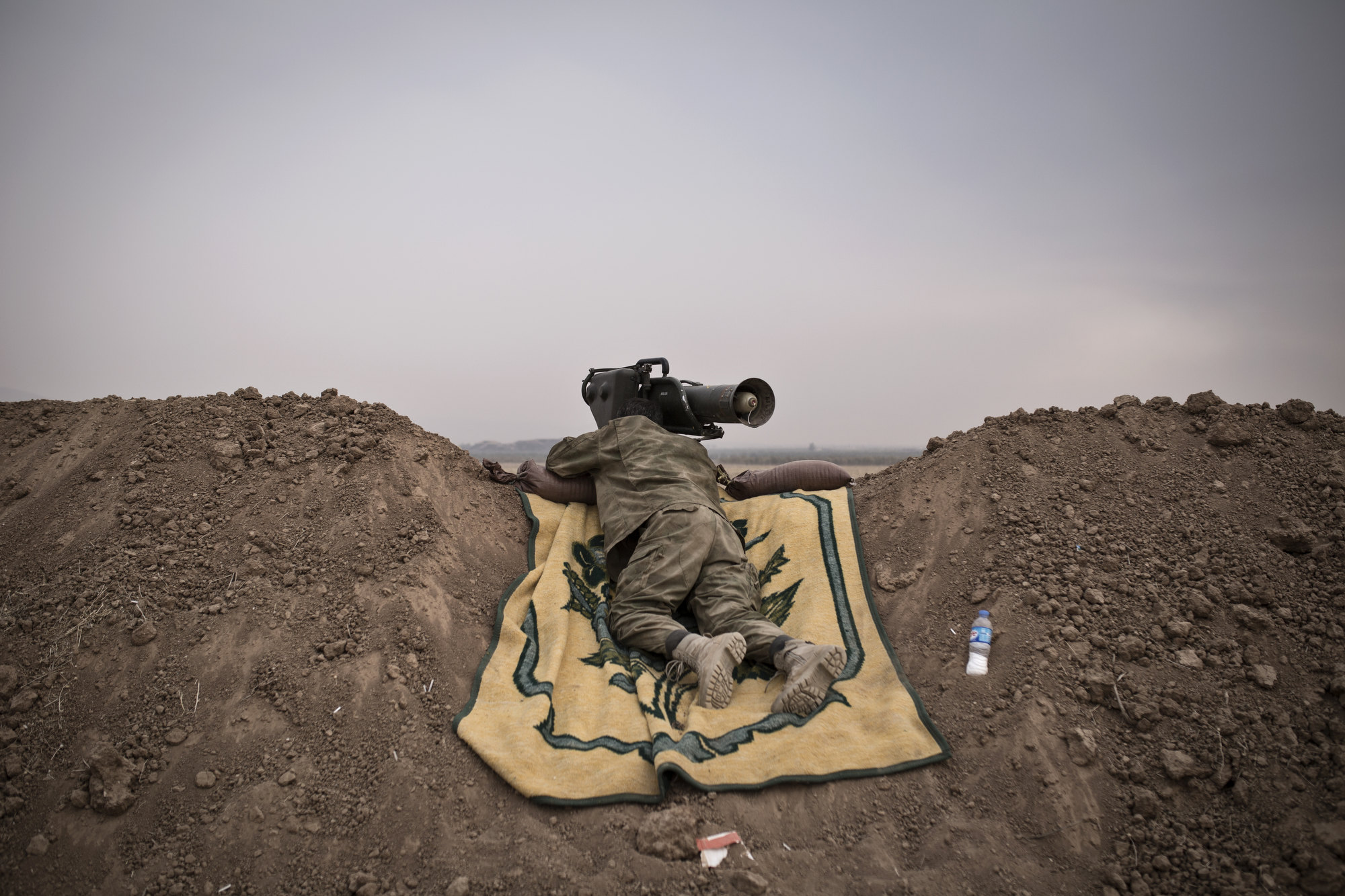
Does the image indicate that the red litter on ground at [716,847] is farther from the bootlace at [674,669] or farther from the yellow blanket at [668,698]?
the bootlace at [674,669]

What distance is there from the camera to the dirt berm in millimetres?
2041

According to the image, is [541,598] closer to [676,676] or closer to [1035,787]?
[676,676]

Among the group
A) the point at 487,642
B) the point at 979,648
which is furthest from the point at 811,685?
the point at 487,642

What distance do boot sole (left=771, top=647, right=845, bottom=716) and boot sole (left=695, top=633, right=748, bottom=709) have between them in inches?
8.8

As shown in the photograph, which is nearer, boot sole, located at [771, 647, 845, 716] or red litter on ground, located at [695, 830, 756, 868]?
red litter on ground, located at [695, 830, 756, 868]

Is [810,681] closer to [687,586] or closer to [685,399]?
[687,586]

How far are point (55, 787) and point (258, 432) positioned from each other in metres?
2.11

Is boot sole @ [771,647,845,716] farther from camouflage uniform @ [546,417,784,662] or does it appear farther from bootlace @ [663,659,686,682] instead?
bootlace @ [663,659,686,682]

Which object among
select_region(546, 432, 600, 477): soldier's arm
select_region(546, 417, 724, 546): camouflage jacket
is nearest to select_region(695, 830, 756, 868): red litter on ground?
select_region(546, 417, 724, 546): camouflage jacket

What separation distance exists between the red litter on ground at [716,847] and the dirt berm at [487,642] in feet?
0.10

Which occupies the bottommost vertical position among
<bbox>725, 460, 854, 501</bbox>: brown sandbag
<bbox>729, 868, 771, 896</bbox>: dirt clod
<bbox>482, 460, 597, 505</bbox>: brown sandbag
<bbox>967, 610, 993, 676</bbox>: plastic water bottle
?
<bbox>729, 868, 771, 896</bbox>: dirt clod

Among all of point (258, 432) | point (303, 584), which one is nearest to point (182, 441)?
point (258, 432)

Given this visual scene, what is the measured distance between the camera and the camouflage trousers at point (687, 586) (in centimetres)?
325

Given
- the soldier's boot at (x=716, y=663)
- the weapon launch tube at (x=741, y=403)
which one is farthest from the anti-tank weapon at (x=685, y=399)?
the soldier's boot at (x=716, y=663)
